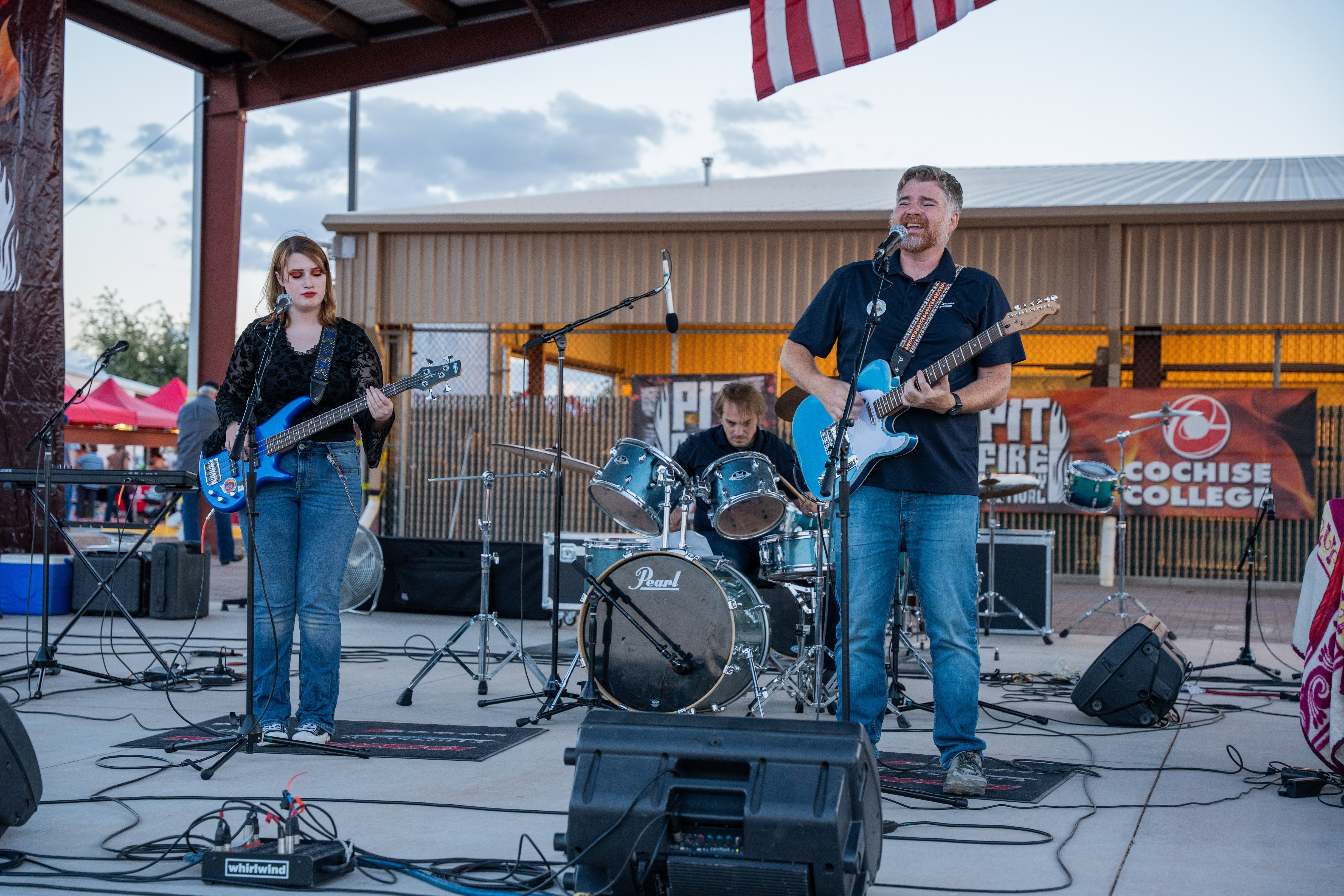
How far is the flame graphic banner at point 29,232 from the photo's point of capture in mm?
10758

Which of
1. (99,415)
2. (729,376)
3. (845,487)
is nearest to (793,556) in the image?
(845,487)

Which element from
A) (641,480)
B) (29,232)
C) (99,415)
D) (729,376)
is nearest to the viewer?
(641,480)

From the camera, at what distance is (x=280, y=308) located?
16.0 ft

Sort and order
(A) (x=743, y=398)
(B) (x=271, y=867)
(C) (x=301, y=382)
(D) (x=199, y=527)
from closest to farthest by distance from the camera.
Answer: (B) (x=271, y=867)
(C) (x=301, y=382)
(A) (x=743, y=398)
(D) (x=199, y=527)

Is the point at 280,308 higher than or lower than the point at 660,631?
higher

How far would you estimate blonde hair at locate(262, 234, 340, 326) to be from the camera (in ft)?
16.7

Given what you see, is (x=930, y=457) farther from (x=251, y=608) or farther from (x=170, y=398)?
(x=170, y=398)

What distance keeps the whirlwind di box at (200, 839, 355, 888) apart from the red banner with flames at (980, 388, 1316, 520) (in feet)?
38.1

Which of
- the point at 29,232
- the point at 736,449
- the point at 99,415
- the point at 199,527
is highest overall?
the point at 29,232

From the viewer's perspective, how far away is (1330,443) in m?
Answer: 13.6

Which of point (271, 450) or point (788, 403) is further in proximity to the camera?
point (788, 403)

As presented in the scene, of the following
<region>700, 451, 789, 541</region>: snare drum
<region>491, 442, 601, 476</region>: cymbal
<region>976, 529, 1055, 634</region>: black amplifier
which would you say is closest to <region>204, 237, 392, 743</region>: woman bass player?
<region>491, 442, 601, 476</region>: cymbal

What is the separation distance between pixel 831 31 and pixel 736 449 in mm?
4910

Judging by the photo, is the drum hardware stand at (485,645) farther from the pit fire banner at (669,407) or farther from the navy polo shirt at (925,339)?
the pit fire banner at (669,407)
